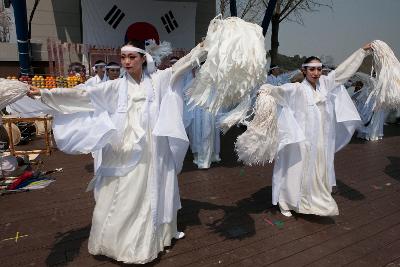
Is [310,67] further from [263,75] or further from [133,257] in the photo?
[133,257]

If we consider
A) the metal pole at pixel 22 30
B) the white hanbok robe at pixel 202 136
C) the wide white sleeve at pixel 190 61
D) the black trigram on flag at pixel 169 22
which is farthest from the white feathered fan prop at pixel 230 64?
the black trigram on flag at pixel 169 22

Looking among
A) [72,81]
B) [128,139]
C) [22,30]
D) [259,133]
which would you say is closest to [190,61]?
[128,139]

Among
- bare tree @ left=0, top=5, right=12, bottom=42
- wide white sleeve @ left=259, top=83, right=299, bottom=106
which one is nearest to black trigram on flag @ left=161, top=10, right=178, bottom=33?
wide white sleeve @ left=259, top=83, right=299, bottom=106

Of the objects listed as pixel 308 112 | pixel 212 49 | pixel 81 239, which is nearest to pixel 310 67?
pixel 308 112

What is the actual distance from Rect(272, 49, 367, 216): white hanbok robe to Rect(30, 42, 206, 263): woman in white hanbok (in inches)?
58.6

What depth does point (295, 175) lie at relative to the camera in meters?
4.23

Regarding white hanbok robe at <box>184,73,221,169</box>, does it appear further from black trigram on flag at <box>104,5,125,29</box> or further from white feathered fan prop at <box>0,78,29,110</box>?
black trigram on flag at <box>104,5,125,29</box>

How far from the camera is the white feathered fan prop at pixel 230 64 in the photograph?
8.84 ft

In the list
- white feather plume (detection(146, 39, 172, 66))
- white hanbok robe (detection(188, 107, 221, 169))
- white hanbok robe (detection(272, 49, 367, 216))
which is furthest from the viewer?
white hanbok robe (detection(188, 107, 221, 169))

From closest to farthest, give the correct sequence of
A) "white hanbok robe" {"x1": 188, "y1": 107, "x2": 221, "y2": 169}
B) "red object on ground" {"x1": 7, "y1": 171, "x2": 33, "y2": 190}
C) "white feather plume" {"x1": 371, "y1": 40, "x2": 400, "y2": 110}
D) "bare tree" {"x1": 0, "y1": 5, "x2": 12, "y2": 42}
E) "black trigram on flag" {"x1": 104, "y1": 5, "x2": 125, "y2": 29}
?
"white feather plume" {"x1": 371, "y1": 40, "x2": 400, "y2": 110}, "red object on ground" {"x1": 7, "y1": 171, "x2": 33, "y2": 190}, "white hanbok robe" {"x1": 188, "y1": 107, "x2": 221, "y2": 169}, "black trigram on flag" {"x1": 104, "y1": 5, "x2": 125, "y2": 29}, "bare tree" {"x1": 0, "y1": 5, "x2": 12, "y2": 42}

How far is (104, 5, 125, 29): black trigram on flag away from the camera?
42.4 ft

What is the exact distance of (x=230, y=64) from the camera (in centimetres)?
268

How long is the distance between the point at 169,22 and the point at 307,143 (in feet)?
36.6

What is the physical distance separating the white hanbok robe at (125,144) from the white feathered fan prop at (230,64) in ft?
1.07
